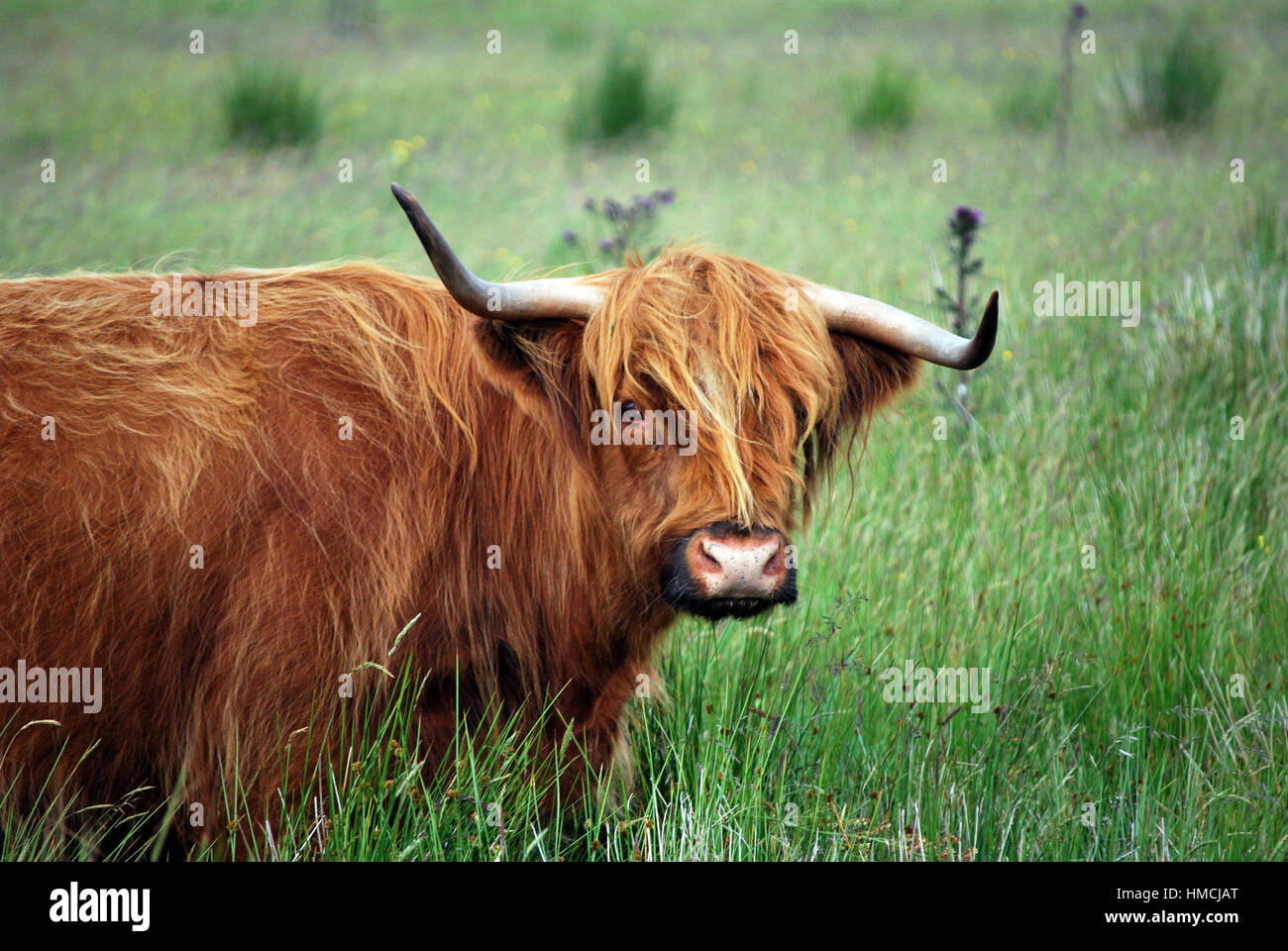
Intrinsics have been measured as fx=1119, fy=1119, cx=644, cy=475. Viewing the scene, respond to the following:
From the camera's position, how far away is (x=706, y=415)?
256cm

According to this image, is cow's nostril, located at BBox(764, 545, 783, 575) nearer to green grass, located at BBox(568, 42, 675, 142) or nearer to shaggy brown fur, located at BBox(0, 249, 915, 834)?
shaggy brown fur, located at BBox(0, 249, 915, 834)

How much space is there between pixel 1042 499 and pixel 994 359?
138cm

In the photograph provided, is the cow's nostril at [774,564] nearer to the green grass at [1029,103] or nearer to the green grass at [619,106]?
the green grass at [619,106]

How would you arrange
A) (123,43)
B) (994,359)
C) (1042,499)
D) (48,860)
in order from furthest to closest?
(123,43)
(994,359)
(1042,499)
(48,860)

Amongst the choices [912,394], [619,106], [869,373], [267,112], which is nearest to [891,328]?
[869,373]

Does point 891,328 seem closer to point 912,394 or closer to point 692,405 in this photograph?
point 692,405

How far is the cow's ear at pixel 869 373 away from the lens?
2945 millimetres

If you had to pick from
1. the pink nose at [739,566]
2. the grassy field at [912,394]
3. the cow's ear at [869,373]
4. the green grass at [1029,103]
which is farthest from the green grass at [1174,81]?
the pink nose at [739,566]

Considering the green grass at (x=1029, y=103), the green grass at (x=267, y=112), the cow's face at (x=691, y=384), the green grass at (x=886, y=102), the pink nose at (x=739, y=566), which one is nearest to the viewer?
the pink nose at (x=739, y=566)

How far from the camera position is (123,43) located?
1257 centimetres

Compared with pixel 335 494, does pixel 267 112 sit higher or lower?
higher

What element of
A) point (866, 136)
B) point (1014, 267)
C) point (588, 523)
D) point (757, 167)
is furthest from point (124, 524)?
point (866, 136)

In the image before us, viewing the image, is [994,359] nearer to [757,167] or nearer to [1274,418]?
[1274,418]

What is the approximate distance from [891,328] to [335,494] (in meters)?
Result: 1.45
